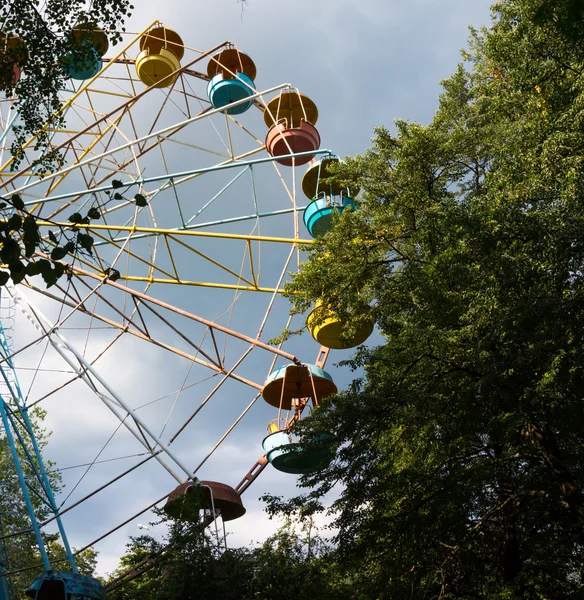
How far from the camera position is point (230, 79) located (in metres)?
17.9

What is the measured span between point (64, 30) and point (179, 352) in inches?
324

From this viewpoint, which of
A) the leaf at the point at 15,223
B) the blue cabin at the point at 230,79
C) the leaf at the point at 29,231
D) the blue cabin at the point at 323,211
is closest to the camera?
the leaf at the point at 15,223

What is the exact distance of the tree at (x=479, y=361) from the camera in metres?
9.82

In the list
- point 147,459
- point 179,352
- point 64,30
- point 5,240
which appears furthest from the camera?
point 179,352

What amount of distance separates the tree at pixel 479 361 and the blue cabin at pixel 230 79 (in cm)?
648

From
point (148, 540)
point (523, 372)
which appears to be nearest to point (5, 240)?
point (523, 372)

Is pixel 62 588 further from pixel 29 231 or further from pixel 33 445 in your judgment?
pixel 29 231

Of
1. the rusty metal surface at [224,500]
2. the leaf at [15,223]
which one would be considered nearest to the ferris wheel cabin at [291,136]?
the rusty metal surface at [224,500]

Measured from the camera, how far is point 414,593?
37.6 feet

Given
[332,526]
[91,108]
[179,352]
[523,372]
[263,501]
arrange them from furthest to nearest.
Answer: [91,108]
[179,352]
[263,501]
[332,526]
[523,372]

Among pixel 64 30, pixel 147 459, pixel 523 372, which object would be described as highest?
pixel 64 30

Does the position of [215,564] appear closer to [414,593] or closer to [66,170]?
[414,593]

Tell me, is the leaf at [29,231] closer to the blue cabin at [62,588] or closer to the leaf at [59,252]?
the leaf at [59,252]

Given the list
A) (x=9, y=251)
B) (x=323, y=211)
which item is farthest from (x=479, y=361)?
(x=9, y=251)
